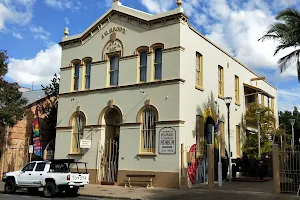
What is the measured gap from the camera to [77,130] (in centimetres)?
2481

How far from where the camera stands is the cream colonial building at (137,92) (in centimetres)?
2066

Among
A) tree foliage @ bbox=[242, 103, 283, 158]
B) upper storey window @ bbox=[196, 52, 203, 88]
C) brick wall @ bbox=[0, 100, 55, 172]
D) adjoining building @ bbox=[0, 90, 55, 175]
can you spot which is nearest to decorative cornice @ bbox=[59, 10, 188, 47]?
upper storey window @ bbox=[196, 52, 203, 88]

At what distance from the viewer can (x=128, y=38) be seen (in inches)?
910

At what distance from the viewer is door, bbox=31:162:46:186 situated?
58.7 ft

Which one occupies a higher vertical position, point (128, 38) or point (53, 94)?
point (128, 38)

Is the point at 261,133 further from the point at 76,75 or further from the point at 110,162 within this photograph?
the point at 76,75

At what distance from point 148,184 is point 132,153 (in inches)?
85.1

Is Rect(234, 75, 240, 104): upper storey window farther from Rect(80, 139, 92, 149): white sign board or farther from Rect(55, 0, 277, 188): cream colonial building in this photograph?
Rect(80, 139, 92, 149): white sign board

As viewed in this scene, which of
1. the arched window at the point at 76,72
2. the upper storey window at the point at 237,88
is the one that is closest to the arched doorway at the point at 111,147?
the arched window at the point at 76,72

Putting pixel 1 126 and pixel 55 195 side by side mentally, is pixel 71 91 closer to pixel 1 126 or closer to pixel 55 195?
pixel 1 126

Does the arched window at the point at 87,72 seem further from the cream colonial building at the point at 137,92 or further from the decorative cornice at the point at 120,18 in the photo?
the decorative cornice at the point at 120,18

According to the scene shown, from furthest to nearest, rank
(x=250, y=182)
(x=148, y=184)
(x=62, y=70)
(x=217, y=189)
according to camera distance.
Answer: (x=62, y=70) → (x=250, y=182) → (x=148, y=184) → (x=217, y=189)

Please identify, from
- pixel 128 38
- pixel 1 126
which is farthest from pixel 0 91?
pixel 128 38

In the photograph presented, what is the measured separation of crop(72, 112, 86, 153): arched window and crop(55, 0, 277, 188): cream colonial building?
0.07 ft
